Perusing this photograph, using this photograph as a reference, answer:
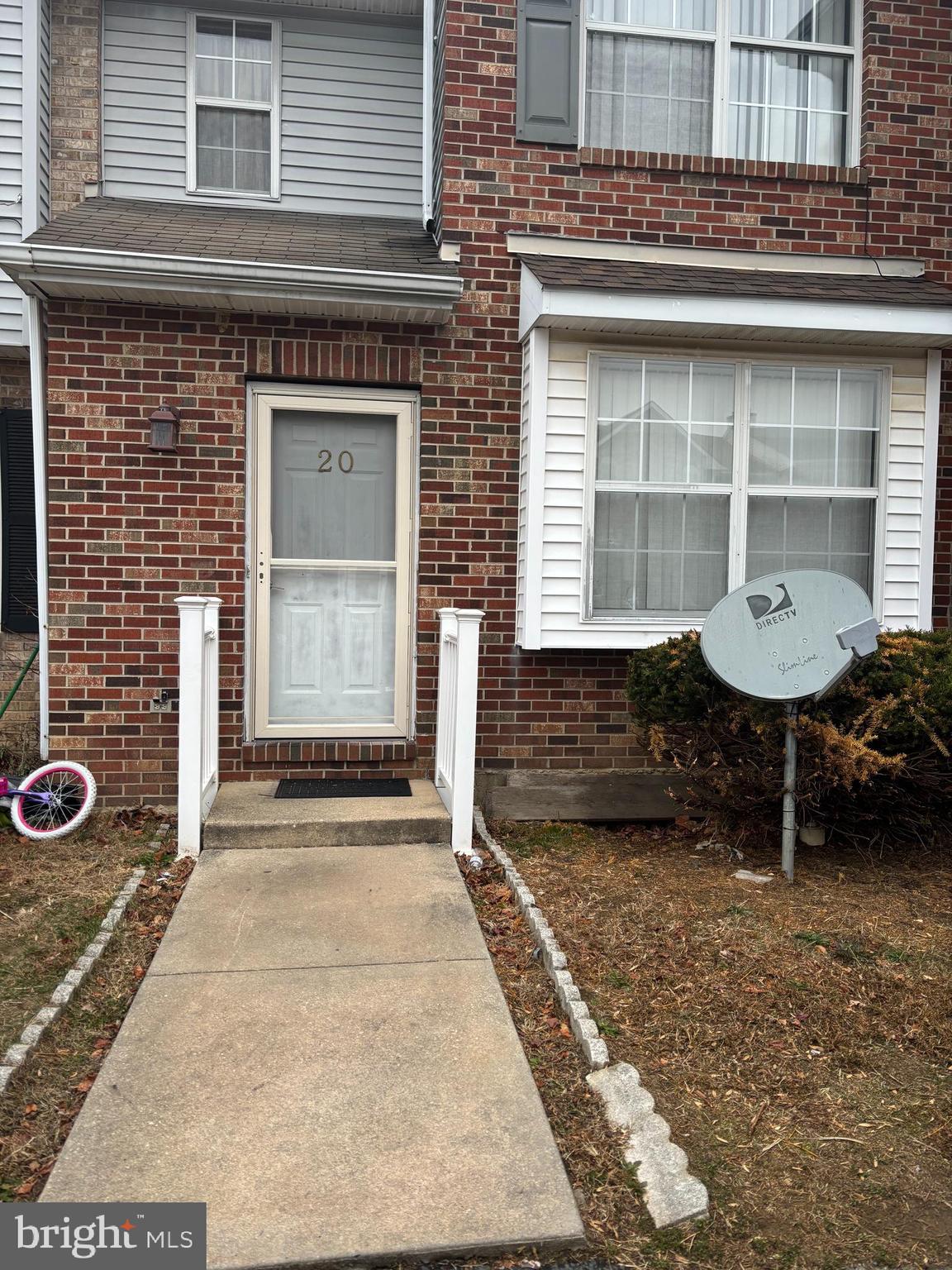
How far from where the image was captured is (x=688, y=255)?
5.98m

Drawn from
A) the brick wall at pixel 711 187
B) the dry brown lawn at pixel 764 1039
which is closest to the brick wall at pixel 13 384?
the brick wall at pixel 711 187

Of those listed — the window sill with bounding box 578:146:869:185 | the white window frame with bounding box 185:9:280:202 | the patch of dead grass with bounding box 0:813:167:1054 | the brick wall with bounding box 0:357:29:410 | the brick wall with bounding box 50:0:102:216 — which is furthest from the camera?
the brick wall with bounding box 0:357:29:410

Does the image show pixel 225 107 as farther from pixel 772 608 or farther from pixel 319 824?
pixel 772 608

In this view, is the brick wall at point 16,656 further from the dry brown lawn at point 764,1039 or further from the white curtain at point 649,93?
the white curtain at point 649,93

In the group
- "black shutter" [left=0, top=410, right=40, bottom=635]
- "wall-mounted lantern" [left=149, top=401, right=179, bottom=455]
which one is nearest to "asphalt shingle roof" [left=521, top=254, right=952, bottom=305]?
"wall-mounted lantern" [left=149, top=401, right=179, bottom=455]

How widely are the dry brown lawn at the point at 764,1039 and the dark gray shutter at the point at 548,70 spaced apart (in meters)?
4.18

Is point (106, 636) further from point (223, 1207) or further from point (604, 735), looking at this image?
point (223, 1207)

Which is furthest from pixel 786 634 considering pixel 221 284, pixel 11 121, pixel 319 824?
pixel 11 121

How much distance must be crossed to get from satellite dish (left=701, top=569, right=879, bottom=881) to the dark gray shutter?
10.2 feet

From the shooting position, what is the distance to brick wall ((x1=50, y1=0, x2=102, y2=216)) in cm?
664

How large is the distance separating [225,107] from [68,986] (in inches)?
231

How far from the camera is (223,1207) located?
2398 millimetres

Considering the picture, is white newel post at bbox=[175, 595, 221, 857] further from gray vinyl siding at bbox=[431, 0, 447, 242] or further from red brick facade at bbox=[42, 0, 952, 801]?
gray vinyl siding at bbox=[431, 0, 447, 242]

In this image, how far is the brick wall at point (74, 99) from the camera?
6645mm
